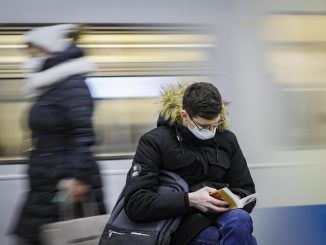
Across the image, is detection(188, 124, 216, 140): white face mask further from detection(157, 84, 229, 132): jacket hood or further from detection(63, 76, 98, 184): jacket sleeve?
detection(63, 76, 98, 184): jacket sleeve

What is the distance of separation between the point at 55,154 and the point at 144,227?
644 millimetres

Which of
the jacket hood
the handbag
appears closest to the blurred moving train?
the handbag

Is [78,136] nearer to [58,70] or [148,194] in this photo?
[58,70]

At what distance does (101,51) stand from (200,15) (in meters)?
0.68

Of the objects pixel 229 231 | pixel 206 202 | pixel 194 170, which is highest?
pixel 194 170

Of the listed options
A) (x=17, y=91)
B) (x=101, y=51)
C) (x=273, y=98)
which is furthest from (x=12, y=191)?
(x=273, y=98)

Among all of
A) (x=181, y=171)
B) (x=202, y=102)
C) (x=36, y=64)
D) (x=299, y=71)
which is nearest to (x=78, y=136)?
(x=36, y=64)

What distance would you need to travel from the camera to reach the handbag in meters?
2.97

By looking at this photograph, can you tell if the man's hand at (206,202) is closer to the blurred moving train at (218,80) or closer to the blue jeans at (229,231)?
the blue jeans at (229,231)

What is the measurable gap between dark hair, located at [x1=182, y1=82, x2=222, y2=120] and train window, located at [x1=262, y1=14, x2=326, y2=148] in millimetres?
1383

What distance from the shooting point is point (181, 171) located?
293 centimetres

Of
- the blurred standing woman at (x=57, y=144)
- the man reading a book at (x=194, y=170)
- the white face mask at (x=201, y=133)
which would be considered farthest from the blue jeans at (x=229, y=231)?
the blurred standing woman at (x=57, y=144)

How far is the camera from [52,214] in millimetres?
3162

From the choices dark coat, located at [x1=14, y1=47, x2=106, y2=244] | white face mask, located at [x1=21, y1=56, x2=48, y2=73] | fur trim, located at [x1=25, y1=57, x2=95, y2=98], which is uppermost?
white face mask, located at [x1=21, y1=56, x2=48, y2=73]
